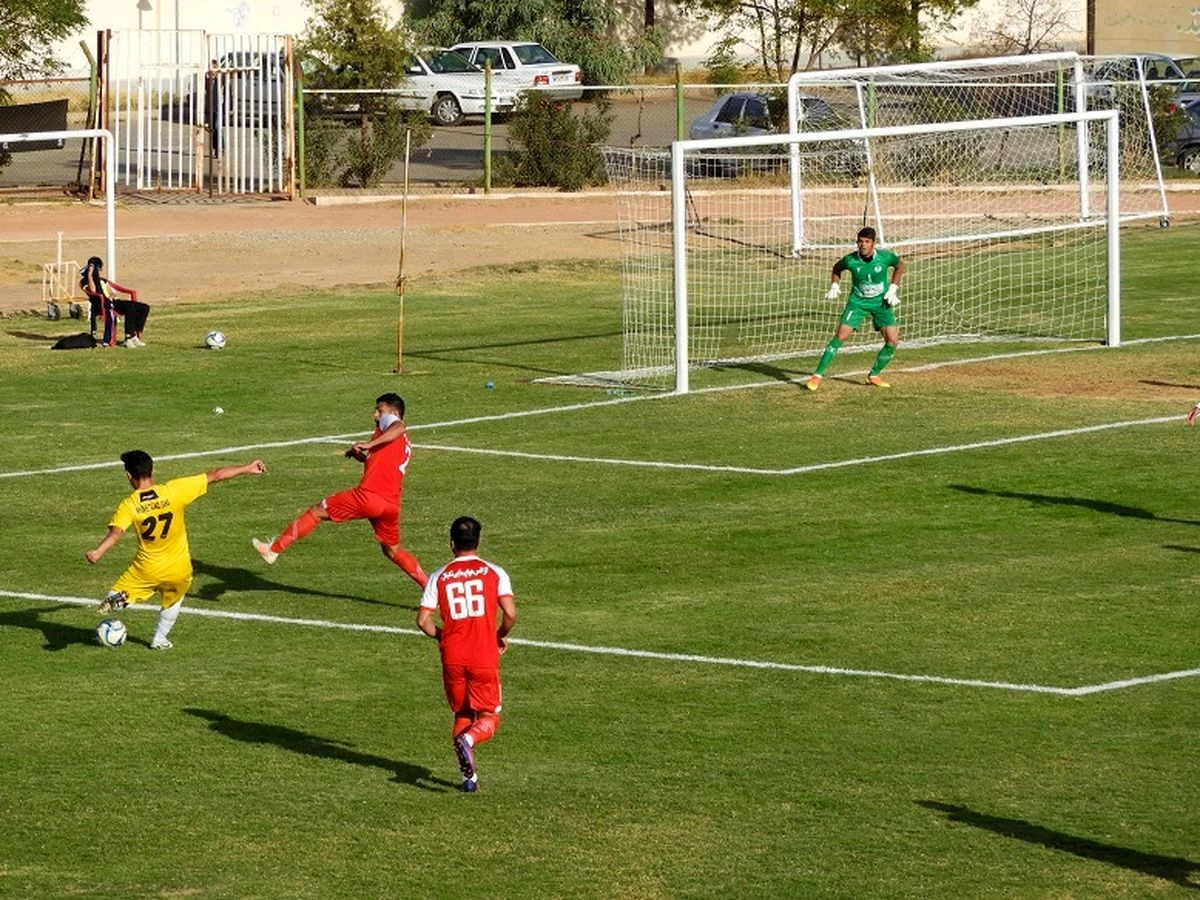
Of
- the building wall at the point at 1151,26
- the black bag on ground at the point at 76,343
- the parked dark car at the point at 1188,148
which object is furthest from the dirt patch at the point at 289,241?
the building wall at the point at 1151,26

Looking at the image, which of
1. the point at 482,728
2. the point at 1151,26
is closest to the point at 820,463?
the point at 482,728

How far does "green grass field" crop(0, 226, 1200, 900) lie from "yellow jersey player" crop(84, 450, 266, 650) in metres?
0.49

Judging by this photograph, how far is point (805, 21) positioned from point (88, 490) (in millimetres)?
38343

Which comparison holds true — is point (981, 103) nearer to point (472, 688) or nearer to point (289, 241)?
point (289, 241)

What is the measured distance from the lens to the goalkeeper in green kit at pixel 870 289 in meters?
25.8

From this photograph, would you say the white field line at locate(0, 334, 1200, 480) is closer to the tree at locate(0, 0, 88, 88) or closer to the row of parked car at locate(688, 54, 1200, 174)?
the row of parked car at locate(688, 54, 1200, 174)

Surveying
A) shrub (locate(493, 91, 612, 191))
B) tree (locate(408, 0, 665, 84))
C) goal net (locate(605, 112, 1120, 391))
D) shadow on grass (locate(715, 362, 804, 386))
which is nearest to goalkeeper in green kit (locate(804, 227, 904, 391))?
shadow on grass (locate(715, 362, 804, 386))

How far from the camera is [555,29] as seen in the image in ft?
235

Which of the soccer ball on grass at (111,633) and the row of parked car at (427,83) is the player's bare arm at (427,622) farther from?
the row of parked car at (427,83)

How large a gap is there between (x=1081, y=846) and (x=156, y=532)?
269 inches

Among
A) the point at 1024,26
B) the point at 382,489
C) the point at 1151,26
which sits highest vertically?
the point at 1024,26

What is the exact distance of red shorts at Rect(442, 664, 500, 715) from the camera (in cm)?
1171

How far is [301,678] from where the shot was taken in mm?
14508

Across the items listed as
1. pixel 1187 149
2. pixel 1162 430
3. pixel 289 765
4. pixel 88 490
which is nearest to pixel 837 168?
pixel 1187 149
